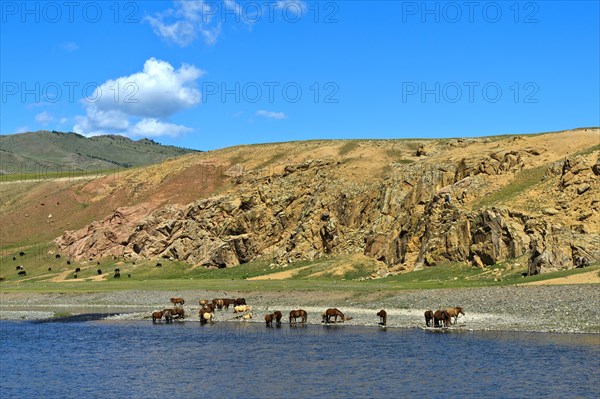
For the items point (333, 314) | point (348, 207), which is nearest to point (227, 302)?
point (333, 314)

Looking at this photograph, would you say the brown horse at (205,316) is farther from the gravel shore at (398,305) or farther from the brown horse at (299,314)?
the brown horse at (299,314)

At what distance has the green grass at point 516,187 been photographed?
3157 inches

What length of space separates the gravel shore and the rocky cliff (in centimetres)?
1110

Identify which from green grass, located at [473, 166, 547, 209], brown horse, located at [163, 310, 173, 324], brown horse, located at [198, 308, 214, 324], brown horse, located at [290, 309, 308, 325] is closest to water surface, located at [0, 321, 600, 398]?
brown horse, located at [290, 309, 308, 325]

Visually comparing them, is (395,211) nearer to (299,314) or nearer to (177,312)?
(177,312)

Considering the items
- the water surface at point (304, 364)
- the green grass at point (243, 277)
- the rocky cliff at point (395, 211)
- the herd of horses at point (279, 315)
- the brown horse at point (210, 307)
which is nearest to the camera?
the water surface at point (304, 364)

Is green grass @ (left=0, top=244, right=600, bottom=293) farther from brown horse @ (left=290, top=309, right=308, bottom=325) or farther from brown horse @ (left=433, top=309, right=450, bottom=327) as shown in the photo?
brown horse @ (left=433, top=309, right=450, bottom=327)

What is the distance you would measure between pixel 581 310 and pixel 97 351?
31288mm

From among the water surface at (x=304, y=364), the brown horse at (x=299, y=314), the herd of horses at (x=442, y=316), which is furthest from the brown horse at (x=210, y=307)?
the herd of horses at (x=442, y=316)

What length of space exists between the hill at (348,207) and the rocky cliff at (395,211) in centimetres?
18

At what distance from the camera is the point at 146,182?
140 m

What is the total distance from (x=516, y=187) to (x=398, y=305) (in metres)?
30.0

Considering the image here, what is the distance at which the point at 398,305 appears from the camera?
59.4 m

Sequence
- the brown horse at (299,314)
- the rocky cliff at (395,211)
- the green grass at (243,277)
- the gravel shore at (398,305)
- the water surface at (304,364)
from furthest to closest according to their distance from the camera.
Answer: the rocky cliff at (395,211) → the green grass at (243,277) → the brown horse at (299,314) → the gravel shore at (398,305) → the water surface at (304,364)
